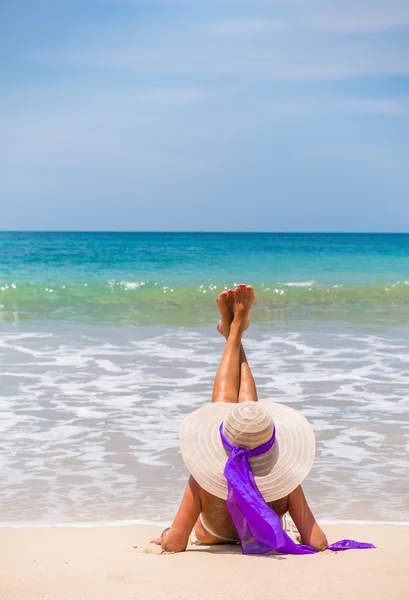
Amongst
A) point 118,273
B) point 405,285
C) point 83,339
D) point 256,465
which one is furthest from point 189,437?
point 118,273

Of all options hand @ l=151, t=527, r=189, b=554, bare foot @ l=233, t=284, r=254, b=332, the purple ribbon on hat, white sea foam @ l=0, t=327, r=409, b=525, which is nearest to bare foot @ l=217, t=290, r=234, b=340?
bare foot @ l=233, t=284, r=254, b=332

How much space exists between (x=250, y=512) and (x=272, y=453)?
0.29 m

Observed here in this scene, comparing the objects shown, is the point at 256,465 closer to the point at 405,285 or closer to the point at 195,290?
the point at 195,290

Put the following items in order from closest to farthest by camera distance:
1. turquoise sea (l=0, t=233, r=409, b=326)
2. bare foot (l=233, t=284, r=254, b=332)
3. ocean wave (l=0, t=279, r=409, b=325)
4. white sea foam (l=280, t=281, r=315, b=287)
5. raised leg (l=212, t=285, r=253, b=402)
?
raised leg (l=212, t=285, r=253, b=402)
bare foot (l=233, t=284, r=254, b=332)
ocean wave (l=0, t=279, r=409, b=325)
turquoise sea (l=0, t=233, r=409, b=326)
white sea foam (l=280, t=281, r=315, b=287)

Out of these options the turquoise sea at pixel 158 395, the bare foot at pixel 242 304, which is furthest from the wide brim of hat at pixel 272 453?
→ the bare foot at pixel 242 304

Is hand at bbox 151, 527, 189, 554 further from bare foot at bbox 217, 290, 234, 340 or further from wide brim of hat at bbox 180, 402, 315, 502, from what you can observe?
bare foot at bbox 217, 290, 234, 340

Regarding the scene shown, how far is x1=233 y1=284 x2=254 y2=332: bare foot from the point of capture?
5.11 metres

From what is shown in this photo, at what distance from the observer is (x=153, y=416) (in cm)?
680

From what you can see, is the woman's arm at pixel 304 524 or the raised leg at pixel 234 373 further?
the raised leg at pixel 234 373

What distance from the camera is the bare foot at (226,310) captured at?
5213 mm

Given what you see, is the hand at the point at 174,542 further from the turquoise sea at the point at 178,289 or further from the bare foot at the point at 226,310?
the turquoise sea at the point at 178,289

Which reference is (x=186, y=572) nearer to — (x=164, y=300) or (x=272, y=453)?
(x=272, y=453)

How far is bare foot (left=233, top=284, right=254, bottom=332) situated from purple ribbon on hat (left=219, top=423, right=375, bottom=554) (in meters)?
1.48

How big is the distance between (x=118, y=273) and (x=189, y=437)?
23.0m
